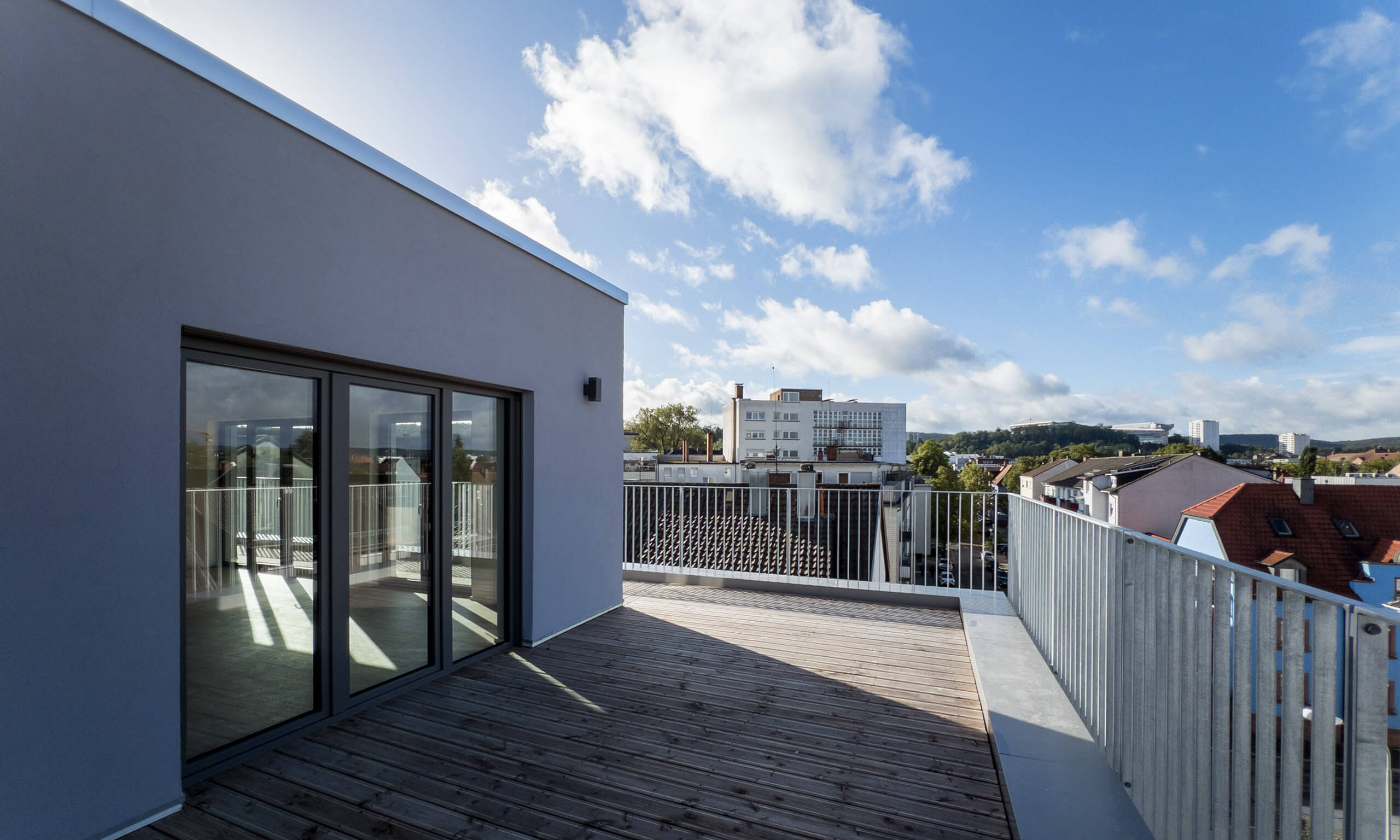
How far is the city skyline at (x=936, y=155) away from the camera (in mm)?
5426

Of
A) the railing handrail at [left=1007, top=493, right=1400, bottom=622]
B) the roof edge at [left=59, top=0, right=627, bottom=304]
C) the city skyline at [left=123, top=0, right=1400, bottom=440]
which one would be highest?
the city skyline at [left=123, top=0, right=1400, bottom=440]

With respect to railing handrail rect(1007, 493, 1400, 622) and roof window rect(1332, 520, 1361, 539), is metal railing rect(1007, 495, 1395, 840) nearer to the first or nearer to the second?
railing handrail rect(1007, 493, 1400, 622)

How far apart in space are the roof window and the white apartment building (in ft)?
141

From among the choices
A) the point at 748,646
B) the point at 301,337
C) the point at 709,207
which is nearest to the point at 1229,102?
the point at 709,207

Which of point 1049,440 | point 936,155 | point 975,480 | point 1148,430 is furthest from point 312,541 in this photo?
point 975,480

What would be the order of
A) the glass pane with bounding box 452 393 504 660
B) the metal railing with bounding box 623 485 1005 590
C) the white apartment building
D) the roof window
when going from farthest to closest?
the white apartment building, the roof window, the metal railing with bounding box 623 485 1005 590, the glass pane with bounding box 452 393 504 660

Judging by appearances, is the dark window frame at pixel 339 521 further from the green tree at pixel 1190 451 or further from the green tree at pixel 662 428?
the green tree at pixel 662 428

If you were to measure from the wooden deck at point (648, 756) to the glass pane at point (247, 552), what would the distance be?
263 millimetres

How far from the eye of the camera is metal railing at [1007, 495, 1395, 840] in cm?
99

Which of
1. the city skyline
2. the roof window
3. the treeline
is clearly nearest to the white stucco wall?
the city skyline

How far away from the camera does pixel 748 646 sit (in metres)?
3.93

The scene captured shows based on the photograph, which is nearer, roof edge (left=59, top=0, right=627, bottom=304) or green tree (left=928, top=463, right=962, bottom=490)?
roof edge (left=59, top=0, right=627, bottom=304)

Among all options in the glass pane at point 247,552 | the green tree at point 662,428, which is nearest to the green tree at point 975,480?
the green tree at point 662,428

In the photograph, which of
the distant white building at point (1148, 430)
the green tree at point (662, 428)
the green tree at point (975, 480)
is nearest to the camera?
the distant white building at point (1148, 430)
